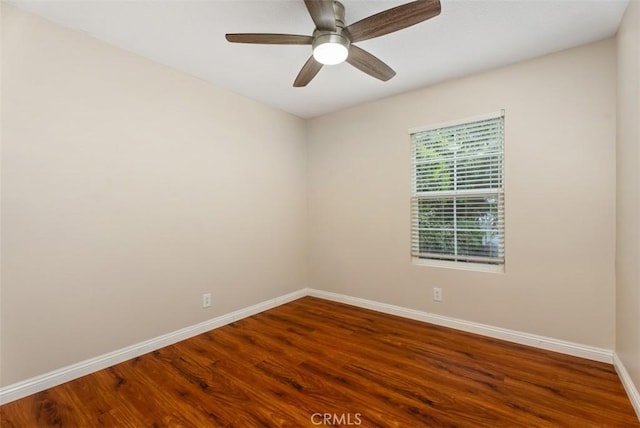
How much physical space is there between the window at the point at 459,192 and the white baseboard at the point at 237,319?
0.61 m

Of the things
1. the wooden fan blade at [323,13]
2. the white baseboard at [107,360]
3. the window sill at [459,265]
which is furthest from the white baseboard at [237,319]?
the wooden fan blade at [323,13]

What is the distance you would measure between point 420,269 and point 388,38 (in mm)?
2148

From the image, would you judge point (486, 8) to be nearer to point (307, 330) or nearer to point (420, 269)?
point (420, 269)

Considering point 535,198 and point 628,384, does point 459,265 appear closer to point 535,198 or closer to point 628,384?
point 535,198

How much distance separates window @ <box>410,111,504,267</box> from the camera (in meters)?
2.66

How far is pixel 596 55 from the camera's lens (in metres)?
2.21

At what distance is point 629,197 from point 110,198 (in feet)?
11.6

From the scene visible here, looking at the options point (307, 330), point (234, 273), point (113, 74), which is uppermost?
point (113, 74)

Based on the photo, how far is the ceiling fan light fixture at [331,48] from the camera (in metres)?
1.75

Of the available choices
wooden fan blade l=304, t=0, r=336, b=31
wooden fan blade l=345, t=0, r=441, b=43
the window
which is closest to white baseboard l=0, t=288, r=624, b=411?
the window

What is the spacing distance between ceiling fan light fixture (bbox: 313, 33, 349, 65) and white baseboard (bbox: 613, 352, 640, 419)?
262 centimetres

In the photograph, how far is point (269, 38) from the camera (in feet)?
5.78

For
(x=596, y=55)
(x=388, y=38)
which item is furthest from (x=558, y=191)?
(x=388, y=38)

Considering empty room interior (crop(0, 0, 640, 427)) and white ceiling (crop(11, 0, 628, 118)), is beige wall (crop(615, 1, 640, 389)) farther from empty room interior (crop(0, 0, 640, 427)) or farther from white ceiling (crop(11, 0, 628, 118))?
white ceiling (crop(11, 0, 628, 118))
